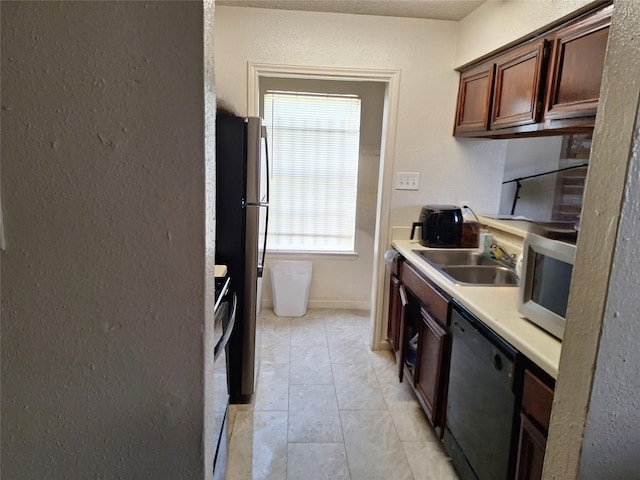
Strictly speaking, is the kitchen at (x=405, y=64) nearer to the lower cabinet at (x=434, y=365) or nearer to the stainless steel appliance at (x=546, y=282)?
the lower cabinet at (x=434, y=365)

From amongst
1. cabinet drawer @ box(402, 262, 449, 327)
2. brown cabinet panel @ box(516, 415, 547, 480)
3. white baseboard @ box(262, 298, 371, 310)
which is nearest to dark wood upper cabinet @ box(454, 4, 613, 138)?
cabinet drawer @ box(402, 262, 449, 327)

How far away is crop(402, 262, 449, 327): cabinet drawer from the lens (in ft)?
6.48

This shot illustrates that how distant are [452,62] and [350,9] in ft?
2.46

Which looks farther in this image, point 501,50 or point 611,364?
point 501,50

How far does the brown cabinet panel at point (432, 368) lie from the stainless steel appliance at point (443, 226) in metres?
0.66

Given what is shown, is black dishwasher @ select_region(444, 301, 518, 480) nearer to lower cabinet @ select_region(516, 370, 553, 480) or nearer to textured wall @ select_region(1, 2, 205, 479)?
lower cabinet @ select_region(516, 370, 553, 480)

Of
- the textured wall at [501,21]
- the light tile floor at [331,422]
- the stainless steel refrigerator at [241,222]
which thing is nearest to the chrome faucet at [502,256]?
the light tile floor at [331,422]

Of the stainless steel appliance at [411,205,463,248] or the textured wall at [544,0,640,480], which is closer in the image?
the textured wall at [544,0,640,480]

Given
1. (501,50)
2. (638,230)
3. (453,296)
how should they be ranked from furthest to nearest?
(501,50) < (453,296) < (638,230)

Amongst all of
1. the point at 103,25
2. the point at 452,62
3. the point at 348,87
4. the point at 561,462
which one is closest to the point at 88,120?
the point at 103,25

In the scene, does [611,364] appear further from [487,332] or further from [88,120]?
[88,120]

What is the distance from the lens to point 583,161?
353cm

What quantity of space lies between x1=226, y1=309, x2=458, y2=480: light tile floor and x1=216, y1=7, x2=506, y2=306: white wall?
1.07 m

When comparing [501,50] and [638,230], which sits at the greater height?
[501,50]
